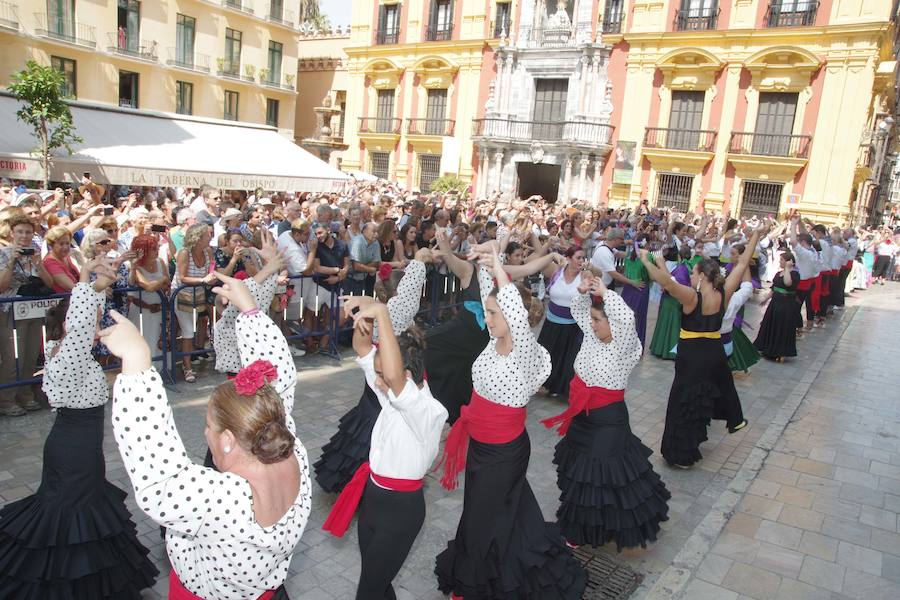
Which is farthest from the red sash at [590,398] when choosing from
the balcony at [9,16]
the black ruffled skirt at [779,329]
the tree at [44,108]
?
the balcony at [9,16]

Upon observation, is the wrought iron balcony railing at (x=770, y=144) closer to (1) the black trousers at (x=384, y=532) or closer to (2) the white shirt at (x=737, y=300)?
(2) the white shirt at (x=737, y=300)

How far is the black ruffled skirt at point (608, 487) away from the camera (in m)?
4.30

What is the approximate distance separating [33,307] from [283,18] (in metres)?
30.3

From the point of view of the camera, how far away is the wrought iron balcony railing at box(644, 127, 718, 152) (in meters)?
26.5

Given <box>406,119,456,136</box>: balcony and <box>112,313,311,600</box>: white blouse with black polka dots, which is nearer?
<box>112,313,311,600</box>: white blouse with black polka dots

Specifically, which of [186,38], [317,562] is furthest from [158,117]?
[317,562]

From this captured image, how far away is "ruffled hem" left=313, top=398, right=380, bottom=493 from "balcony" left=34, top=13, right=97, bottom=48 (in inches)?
1014

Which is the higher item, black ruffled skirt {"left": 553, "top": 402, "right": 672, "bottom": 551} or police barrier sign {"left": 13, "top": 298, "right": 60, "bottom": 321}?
police barrier sign {"left": 13, "top": 298, "right": 60, "bottom": 321}

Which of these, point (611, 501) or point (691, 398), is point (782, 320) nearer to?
point (691, 398)

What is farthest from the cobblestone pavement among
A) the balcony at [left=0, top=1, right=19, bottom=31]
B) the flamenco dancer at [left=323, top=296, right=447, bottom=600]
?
the balcony at [left=0, top=1, right=19, bottom=31]

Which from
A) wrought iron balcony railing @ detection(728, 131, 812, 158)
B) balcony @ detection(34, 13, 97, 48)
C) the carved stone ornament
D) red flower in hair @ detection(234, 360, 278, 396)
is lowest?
red flower in hair @ detection(234, 360, 278, 396)

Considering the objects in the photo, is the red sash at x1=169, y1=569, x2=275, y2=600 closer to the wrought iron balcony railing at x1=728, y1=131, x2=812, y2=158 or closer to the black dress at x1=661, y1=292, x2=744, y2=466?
the black dress at x1=661, y1=292, x2=744, y2=466

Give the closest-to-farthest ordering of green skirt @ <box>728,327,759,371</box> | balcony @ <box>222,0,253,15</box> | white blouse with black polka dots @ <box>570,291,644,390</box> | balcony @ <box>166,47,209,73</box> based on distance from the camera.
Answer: white blouse with black polka dots @ <box>570,291,644,390</box> < green skirt @ <box>728,327,759,371</box> < balcony @ <box>166,47,209,73</box> < balcony @ <box>222,0,253,15</box>

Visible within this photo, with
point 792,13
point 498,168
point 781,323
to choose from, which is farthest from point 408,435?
point 498,168
